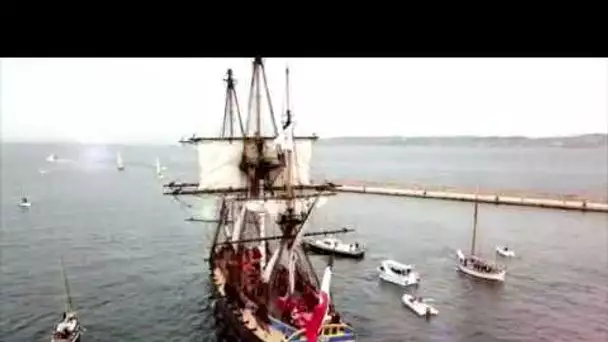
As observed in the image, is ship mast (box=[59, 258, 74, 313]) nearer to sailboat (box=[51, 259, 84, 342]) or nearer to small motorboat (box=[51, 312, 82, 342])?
sailboat (box=[51, 259, 84, 342])

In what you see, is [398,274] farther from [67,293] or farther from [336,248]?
[67,293]

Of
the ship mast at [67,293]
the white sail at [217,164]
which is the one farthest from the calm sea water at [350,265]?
the white sail at [217,164]

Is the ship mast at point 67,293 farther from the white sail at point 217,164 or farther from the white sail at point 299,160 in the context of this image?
the white sail at point 299,160

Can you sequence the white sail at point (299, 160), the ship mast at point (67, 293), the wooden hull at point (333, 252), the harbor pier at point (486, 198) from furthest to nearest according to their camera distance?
1. the harbor pier at point (486, 198)
2. the wooden hull at point (333, 252)
3. the white sail at point (299, 160)
4. the ship mast at point (67, 293)

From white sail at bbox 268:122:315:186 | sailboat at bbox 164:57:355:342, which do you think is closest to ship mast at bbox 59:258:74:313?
sailboat at bbox 164:57:355:342

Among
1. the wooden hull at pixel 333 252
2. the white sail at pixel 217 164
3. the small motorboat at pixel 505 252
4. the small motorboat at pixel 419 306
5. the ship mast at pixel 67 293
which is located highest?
the white sail at pixel 217 164
